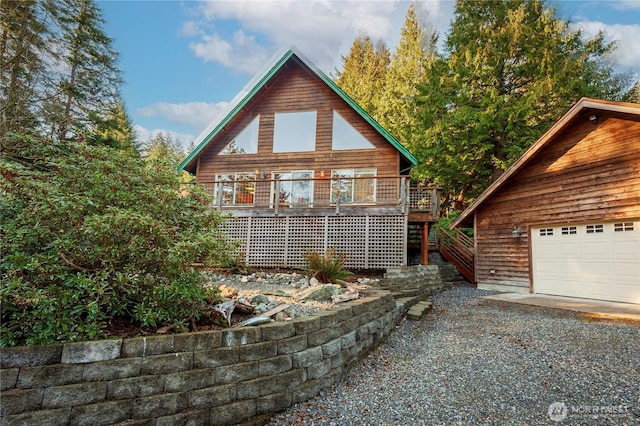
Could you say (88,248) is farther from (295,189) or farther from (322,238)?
(295,189)

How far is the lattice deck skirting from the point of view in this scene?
8.96 m

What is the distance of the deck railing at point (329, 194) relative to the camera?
9.54 m

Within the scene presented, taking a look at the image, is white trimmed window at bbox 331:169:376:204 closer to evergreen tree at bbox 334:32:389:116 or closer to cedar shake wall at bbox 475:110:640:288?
cedar shake wall at bbox 475:110:640:288

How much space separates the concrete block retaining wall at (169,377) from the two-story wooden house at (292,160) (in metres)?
6.20

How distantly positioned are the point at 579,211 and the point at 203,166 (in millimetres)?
12716

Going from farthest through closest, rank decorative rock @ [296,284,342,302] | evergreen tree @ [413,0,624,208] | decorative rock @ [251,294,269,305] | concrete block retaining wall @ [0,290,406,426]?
evergreen tree @ [413,0,624,208] < decorative rock @ [296,284,342,302] < decorative rock @ [251,294,269,305] < concrete block retaining wall @ [0,290,406,426]

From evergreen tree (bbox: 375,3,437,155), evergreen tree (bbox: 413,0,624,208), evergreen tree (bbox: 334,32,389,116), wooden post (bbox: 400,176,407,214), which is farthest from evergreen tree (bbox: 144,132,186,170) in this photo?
wooden post (bbox: 400,176,407,214)

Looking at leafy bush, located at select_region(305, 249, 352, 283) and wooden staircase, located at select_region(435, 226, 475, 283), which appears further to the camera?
wooden staircase, located at select_region(435, 226, 475, 283)

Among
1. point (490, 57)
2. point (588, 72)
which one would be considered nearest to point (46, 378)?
point (490, 57)

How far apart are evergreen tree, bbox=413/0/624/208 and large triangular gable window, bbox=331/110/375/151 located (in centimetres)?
591

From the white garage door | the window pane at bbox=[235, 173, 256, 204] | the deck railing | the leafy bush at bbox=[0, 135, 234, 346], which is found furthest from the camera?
the window pane at bbox=[235, 173, 256, 204]

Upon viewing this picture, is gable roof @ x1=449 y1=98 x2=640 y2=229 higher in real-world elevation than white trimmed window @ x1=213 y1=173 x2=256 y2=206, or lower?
higher

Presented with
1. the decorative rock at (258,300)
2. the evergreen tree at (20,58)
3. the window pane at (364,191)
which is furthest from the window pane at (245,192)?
the decorative rock at (258,300)

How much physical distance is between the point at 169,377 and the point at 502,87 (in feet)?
63.0
